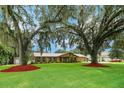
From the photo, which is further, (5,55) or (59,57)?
(59,57)

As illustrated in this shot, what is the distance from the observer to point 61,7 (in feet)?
32.6

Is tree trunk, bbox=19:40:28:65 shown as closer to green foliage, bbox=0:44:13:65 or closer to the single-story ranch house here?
green foliage, bbox=0:44:13:65

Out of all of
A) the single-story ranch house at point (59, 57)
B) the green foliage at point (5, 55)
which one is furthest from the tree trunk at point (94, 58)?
the green foliage at point (5, 55)

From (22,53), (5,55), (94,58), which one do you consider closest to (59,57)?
(5,55)

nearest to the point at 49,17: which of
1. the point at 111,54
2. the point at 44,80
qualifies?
the point at 44,80

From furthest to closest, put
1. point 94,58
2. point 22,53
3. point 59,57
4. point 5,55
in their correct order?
point 59,57 → point 5,55 → point 94,58 → point 22,53

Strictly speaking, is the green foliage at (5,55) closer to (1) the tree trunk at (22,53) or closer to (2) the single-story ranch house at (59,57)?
(2) the single-story ranch house at (59,57)

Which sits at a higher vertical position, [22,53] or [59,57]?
[22,53]

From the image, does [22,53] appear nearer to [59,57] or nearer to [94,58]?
[94,58]

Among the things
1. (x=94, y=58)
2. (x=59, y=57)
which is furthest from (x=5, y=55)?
(x=94, y=58)

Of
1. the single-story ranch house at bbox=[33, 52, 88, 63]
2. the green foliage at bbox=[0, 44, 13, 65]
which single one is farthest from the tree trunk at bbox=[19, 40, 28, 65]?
the single-story ranch house at bbox=[33, 52, 88, 63]

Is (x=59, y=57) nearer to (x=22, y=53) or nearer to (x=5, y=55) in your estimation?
(x=5, y=55)

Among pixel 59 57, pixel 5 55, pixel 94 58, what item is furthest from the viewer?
pixel 59 57

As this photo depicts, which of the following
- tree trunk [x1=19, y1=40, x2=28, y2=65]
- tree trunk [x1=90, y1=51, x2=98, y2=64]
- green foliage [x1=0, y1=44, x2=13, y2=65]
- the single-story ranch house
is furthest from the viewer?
the single-story ranch house
